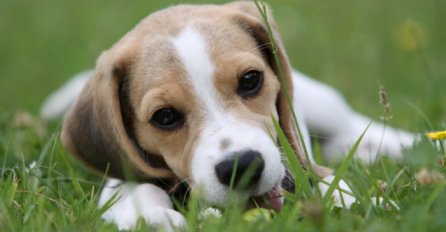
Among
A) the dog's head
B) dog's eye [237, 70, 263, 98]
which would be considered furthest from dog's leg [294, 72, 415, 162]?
dog's eye [237, 70, 263, 98]

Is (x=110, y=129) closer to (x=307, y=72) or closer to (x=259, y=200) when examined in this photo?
(x=259, y=200)

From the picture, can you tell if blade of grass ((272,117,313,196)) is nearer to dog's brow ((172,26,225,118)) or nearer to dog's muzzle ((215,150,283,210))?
dog's muzzle ((215,150,283,210))

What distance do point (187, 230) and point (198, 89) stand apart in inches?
52.3

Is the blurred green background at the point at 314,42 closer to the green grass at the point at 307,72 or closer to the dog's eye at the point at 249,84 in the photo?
the green grass at the point at 307,72

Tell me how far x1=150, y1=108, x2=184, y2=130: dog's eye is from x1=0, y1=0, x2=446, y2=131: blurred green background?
4.56m

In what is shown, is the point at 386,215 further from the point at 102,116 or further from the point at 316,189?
the point at 102,116

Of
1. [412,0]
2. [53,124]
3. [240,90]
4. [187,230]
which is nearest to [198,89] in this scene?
[240,90]

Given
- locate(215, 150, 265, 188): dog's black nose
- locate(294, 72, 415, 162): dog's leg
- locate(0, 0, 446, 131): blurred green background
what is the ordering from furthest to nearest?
locate(0, 0, 446, 131): blurred green background, locate(294, 72, 415, 162): dog's leg, locate(215, 150, 265, 188): dog's black nose

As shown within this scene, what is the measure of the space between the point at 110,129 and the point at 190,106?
0.70 meters

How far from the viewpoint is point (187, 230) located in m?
4.10

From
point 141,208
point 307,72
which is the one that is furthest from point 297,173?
point 307,72

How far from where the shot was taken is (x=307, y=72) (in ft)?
39.9

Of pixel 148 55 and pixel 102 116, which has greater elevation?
pixel 148 55

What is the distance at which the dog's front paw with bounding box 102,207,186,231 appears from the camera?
440 centimetres
